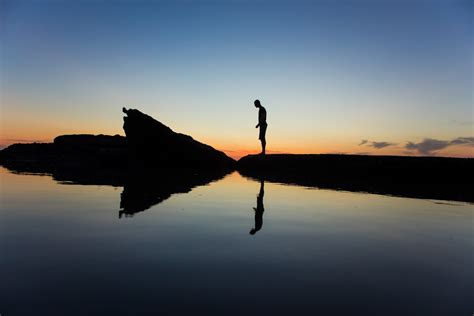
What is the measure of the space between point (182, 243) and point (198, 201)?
312cm

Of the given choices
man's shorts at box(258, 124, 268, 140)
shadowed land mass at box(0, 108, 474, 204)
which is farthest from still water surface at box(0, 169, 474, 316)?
man's shorts at box(258, 124, 268, 140)

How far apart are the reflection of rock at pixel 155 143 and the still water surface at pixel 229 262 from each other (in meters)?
15.8

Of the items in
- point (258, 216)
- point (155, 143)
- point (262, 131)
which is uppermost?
point (262, 131)

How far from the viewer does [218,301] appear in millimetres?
2219

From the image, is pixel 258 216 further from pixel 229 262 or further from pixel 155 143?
pixel 155 143

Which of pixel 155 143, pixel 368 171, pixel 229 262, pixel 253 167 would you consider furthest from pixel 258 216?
pixel 155 143

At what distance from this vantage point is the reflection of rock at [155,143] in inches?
836

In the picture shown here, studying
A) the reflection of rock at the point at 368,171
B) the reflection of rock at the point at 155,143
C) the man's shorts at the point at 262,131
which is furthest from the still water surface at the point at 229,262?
the reflection of rock at the point at 155,143

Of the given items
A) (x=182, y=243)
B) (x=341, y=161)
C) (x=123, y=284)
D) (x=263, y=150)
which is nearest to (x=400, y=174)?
(x=341, y=161)

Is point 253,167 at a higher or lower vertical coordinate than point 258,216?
higher

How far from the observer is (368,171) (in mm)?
15945

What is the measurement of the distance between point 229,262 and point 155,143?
19108 millimetres

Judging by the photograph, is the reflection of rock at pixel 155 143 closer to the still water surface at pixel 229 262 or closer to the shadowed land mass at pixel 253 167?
the shadowed land mass at pixel 253 167

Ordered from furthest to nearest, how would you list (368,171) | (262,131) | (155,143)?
(155,143)
(262,131)
(368,171)
